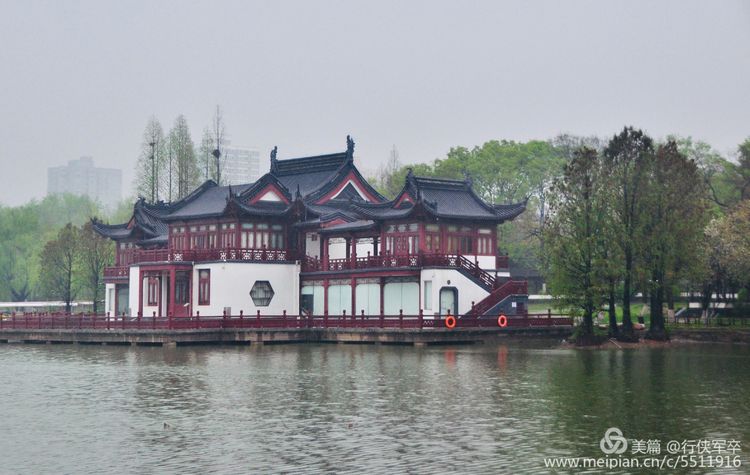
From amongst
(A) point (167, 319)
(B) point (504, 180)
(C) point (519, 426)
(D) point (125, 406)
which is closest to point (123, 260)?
(A) point (167, 319)

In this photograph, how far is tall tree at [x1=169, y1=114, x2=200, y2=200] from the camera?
11238cm

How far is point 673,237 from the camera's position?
64875 mm

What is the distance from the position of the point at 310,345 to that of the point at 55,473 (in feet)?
142

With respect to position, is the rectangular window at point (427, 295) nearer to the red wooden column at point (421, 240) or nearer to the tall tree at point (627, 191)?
the red wooden column at point (421, 240)

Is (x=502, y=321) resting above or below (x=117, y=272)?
below

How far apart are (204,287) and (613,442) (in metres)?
53.0

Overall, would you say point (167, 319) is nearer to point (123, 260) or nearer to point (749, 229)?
point (123, 260)

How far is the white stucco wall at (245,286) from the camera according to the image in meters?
79.0

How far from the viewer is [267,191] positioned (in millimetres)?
83375

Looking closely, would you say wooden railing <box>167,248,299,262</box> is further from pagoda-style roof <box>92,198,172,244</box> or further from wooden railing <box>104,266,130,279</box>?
wooden railing <box>104,266,130,279</box>

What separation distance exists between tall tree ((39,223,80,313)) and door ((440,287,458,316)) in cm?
4247

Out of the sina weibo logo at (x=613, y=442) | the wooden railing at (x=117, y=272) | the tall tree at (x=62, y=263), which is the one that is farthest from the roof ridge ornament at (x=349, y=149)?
the sina weibo logo at (x=613, y=442)

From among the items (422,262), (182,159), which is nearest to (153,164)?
(182,159)

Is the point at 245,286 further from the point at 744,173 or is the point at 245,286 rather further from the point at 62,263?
the point at 744,173
